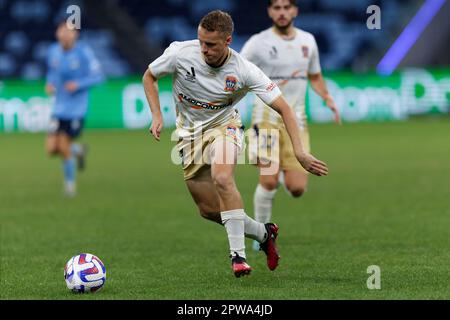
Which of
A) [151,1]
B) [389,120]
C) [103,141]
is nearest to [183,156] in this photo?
[103,141]

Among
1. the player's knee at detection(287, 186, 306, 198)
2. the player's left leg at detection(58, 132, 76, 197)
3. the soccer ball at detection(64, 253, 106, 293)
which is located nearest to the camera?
the soccer ball at detection(64, 253, 106, 293)

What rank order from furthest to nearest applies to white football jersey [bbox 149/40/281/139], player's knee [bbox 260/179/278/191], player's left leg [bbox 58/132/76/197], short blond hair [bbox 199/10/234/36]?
player's left leg [bbox 58/132/76/197] < player's knee [bbox 260/179/278/191] < white football jersey [bbox 149/40/281/139] < short blond hair [bbox 199/10/234/36]

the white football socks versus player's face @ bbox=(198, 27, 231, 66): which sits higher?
player's face @ bbox=(198, 27, 231, 66)

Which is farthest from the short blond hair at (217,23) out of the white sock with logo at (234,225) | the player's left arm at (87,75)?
the player's left arm at (87,75)

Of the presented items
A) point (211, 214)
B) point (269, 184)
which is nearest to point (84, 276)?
point (211, 214)

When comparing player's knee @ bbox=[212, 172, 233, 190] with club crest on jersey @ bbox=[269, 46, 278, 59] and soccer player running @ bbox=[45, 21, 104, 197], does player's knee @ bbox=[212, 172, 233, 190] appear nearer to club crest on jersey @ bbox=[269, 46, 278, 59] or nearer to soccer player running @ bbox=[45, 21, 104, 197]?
club crest on jersey @ bbox=[269, 46, 278, 59]

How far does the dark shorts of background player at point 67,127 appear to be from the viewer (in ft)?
49.8

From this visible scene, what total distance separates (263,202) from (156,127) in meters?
2.48

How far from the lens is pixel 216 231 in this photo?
1093 cm

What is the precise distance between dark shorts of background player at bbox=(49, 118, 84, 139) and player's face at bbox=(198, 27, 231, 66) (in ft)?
25.8

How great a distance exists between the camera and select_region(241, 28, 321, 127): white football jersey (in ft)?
32.1

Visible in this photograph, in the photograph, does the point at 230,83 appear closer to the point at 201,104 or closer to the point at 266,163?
the point at 201,104

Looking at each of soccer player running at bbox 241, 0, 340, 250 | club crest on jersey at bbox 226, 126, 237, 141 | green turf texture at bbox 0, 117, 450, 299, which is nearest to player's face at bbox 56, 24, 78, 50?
green turf texture at bbox 0, 117, 450, 299
